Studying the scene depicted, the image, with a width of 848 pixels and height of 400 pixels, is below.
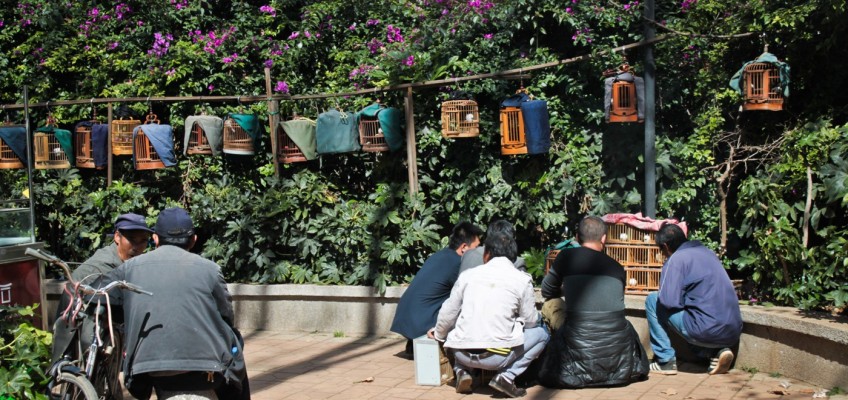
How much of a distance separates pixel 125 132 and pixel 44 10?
3.19m

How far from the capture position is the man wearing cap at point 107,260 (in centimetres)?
541

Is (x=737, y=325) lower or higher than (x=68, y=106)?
lower

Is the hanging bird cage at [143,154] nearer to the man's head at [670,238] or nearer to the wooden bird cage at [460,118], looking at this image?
the wooden bird cage at [460,118]

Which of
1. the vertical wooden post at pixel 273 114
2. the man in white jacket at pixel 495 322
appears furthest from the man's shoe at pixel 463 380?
the vertical wooden post at pixel 273 114

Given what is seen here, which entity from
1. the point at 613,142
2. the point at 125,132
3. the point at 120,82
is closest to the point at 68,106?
the point at 120,82

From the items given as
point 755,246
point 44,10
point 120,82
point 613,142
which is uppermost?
point 44,10

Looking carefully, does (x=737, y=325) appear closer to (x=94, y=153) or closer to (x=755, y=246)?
(x=755, y=246)

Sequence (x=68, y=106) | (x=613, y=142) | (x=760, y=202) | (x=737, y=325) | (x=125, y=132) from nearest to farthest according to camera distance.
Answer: (x=737, y=325)
(x=760, y=202)
(x=613, y=142)
(x=125, y=132)
(x=68, y=106)

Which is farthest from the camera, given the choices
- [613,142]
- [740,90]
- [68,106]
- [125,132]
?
[68,106]

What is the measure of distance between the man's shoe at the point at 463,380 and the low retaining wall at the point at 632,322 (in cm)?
202

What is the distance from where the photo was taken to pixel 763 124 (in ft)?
30.5

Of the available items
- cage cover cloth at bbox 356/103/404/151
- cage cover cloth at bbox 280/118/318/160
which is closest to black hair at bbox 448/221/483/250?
cage cover cloth at bbox 356/103/404/151

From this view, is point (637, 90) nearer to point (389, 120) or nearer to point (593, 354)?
point (389, 120)

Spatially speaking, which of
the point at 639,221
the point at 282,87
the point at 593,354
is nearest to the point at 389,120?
the point at 282,87
